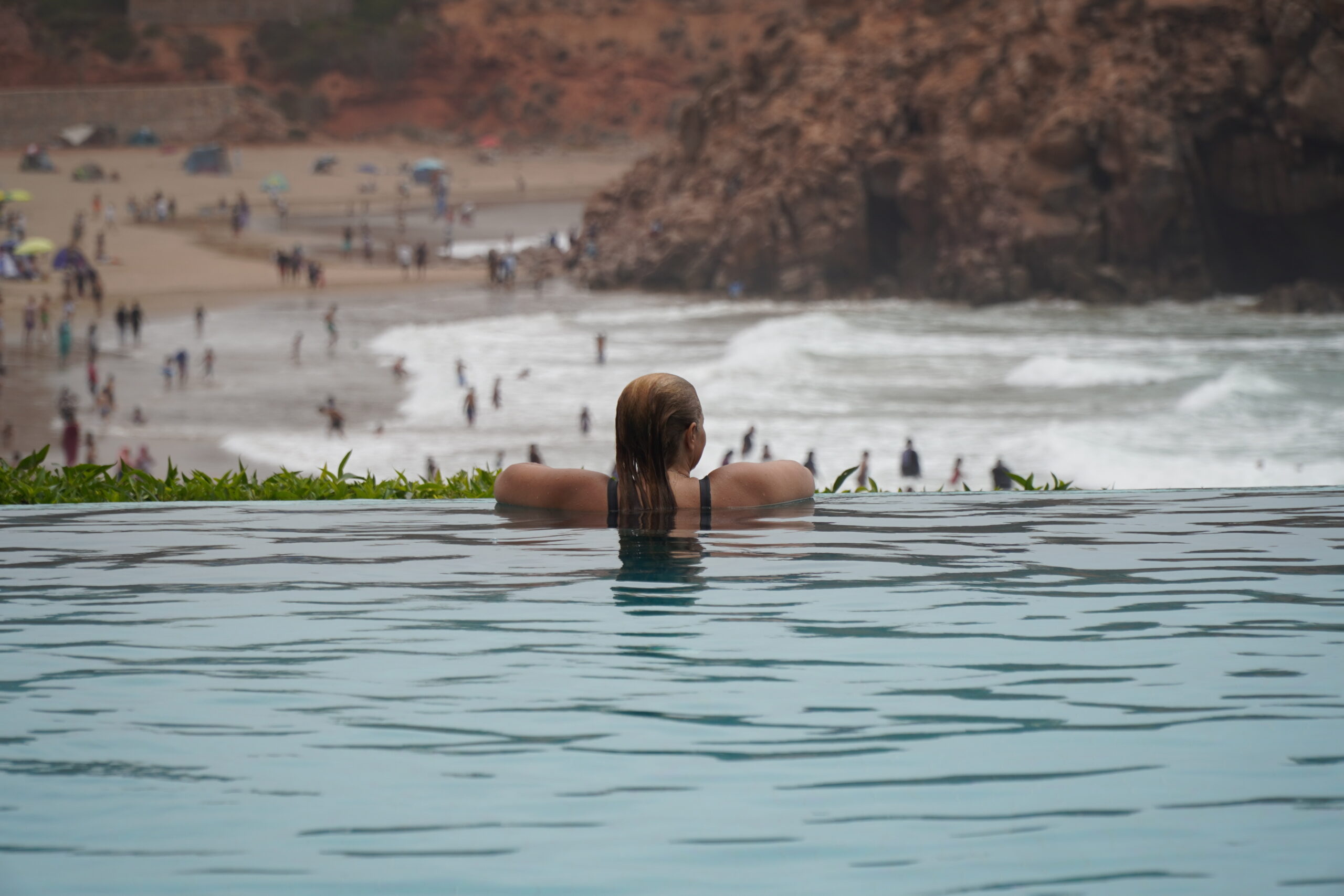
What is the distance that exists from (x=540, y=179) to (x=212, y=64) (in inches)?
1079

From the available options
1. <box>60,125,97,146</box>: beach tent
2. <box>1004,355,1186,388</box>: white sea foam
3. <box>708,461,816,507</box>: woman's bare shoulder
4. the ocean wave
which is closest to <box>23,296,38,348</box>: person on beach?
<box>1004,355,1186,388</box>: white sea foam

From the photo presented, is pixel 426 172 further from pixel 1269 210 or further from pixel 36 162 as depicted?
pixel 1269 210

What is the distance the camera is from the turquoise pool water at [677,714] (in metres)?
3.08

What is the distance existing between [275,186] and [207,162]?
756 centimetres

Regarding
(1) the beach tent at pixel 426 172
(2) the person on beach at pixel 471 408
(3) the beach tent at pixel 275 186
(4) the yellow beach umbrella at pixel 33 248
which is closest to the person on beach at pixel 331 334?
(2) the person on beach at pixel 471 408

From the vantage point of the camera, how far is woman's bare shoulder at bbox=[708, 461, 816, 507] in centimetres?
671

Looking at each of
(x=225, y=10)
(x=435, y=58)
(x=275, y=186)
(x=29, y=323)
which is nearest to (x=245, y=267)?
(x=29, y=323)

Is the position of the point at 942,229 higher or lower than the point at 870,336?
higher

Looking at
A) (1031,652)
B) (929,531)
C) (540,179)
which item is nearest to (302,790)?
(1031,652)

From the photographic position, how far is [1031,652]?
466 cm

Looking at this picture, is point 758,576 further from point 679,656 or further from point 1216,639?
point 1216,639

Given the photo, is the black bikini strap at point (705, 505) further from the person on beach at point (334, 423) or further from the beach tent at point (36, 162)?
the beach tent at point (36, 162)

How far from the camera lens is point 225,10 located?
11000cm

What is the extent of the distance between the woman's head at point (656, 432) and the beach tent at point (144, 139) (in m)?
98.0
